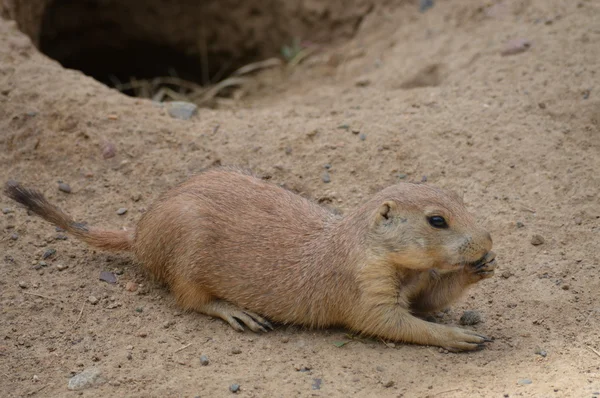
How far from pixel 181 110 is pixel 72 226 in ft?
6.29

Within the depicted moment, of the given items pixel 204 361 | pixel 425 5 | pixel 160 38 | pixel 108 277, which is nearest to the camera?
pixel 204 361

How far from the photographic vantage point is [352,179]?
6.01 meters

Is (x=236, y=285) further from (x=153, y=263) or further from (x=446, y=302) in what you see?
(x=446, y=302)

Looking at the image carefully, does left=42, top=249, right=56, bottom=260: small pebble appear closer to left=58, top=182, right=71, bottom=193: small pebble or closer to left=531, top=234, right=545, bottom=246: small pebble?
left=58, top=182, right=71, bottom=193: small pebble

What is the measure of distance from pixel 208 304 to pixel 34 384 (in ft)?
3.92

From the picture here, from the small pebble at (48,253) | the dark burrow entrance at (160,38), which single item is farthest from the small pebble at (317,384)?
the dark burrow entrance at (160,38)

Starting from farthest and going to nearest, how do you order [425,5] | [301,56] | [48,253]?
[301,56]
[425,5]
[48,253]

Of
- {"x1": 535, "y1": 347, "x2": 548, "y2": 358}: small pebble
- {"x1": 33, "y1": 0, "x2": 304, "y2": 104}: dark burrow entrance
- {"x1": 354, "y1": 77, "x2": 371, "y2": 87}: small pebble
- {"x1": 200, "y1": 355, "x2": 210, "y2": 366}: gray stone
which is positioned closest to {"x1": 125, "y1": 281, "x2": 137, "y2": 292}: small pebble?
{"x1": 200, "y1": 355, "x2": 210, "y2": 366}: gray stone

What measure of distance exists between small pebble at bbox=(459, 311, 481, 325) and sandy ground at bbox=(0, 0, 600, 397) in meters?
0.06

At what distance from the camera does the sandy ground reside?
417 cm

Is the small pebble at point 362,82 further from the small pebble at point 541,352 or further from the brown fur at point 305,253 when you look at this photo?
the small pebble at point 541,352

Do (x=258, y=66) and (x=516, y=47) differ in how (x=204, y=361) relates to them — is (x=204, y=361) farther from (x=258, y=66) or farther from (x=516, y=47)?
(x=258, y=66)

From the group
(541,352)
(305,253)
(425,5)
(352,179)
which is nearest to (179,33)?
(425,5)

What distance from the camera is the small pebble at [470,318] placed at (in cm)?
462
